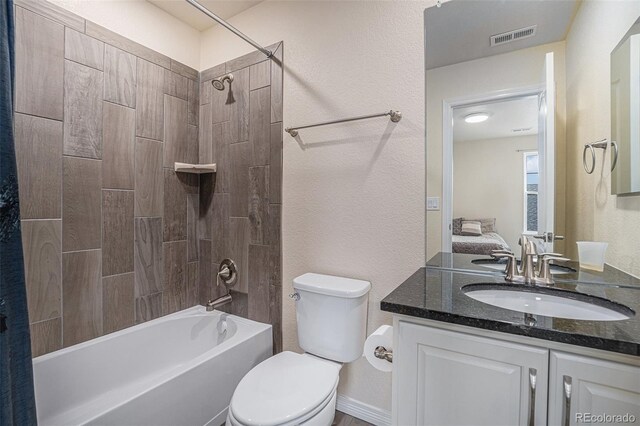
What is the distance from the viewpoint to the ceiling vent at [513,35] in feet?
4.14

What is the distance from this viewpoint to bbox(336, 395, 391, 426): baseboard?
156 cm

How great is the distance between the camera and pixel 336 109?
1.69m

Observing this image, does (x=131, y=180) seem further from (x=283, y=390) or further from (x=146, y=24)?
(x=283, y=390)

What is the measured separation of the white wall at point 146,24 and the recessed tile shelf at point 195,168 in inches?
31.3

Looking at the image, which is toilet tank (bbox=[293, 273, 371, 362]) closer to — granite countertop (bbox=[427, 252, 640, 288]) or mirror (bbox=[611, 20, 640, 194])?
granite countertop (bbox=[427, 252, 640, 288])

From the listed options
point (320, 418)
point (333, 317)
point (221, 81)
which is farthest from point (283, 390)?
point (221, 81)

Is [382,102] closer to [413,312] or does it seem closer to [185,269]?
[413,312]

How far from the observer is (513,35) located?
1292 mm

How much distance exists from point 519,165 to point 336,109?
0.97m

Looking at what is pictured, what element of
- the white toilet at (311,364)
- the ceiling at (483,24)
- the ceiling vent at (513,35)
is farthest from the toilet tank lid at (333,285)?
the ceiling vent at (513,35)

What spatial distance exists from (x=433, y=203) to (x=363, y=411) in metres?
1.21

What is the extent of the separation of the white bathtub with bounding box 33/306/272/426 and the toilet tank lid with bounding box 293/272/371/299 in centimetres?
52

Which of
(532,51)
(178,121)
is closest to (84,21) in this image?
(178,121)

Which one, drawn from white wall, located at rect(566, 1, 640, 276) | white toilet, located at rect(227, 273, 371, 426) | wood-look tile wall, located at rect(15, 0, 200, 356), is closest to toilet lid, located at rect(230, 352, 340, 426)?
white toilet, located at rect(227, 273, 371, 426)
